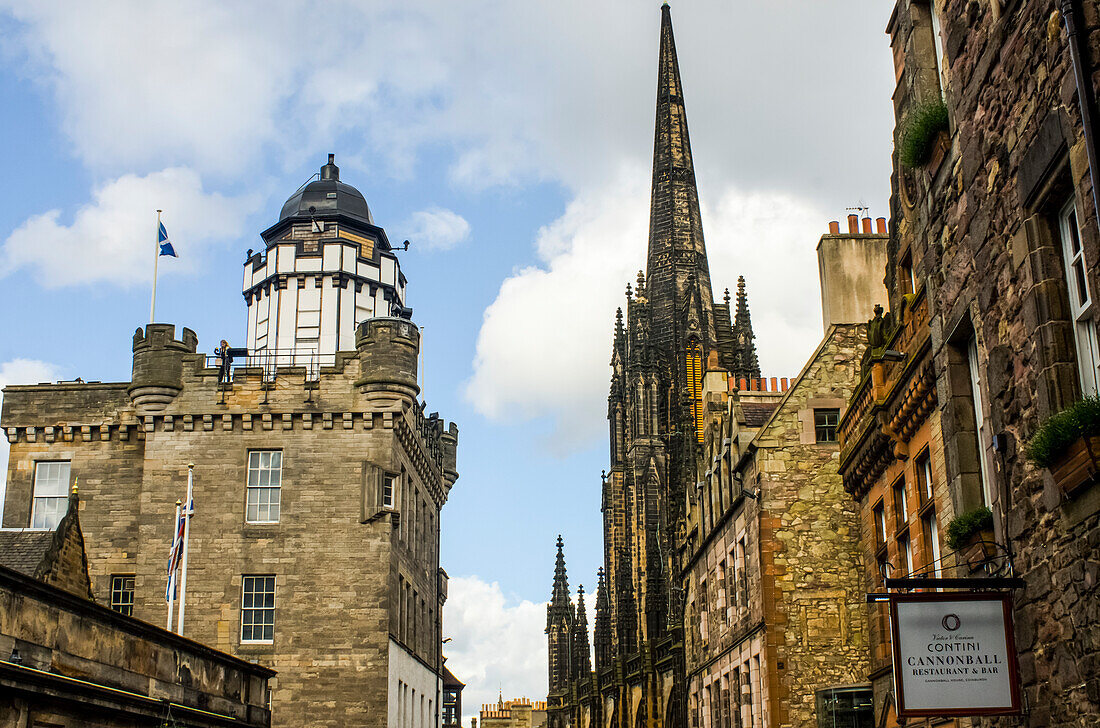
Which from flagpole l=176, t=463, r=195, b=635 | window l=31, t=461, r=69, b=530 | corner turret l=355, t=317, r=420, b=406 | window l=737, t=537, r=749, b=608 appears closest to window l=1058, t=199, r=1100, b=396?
window l=737, t=537, r=749, b=608

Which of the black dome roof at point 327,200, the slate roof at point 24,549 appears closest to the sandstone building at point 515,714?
the black dome roof at point 327,200

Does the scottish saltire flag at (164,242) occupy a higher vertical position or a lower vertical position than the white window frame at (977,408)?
higher

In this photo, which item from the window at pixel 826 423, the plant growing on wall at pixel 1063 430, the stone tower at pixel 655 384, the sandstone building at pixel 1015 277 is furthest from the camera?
the stone tower at pixel 655 384

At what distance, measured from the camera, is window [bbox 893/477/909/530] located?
18.0 meters

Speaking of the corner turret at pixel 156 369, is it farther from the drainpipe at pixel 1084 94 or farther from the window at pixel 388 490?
the drainpipe at pixel 1084 94

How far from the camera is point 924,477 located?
1670 centimetres

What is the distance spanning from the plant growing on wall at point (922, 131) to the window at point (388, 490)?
2333cm

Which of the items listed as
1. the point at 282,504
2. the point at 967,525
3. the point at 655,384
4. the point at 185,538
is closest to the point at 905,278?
the point at 967,525

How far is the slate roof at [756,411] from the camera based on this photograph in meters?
30.0

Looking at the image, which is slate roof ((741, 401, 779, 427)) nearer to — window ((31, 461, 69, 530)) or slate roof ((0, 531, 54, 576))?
slate roof ((0, 531, 54, 576))

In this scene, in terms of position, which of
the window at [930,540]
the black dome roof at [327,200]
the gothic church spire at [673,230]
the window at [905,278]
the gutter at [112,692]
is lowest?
the gutter at [112,692]

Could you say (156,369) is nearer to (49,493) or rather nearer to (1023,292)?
(49,493)

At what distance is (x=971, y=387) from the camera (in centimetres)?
1255

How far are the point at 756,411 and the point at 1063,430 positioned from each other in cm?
2180
